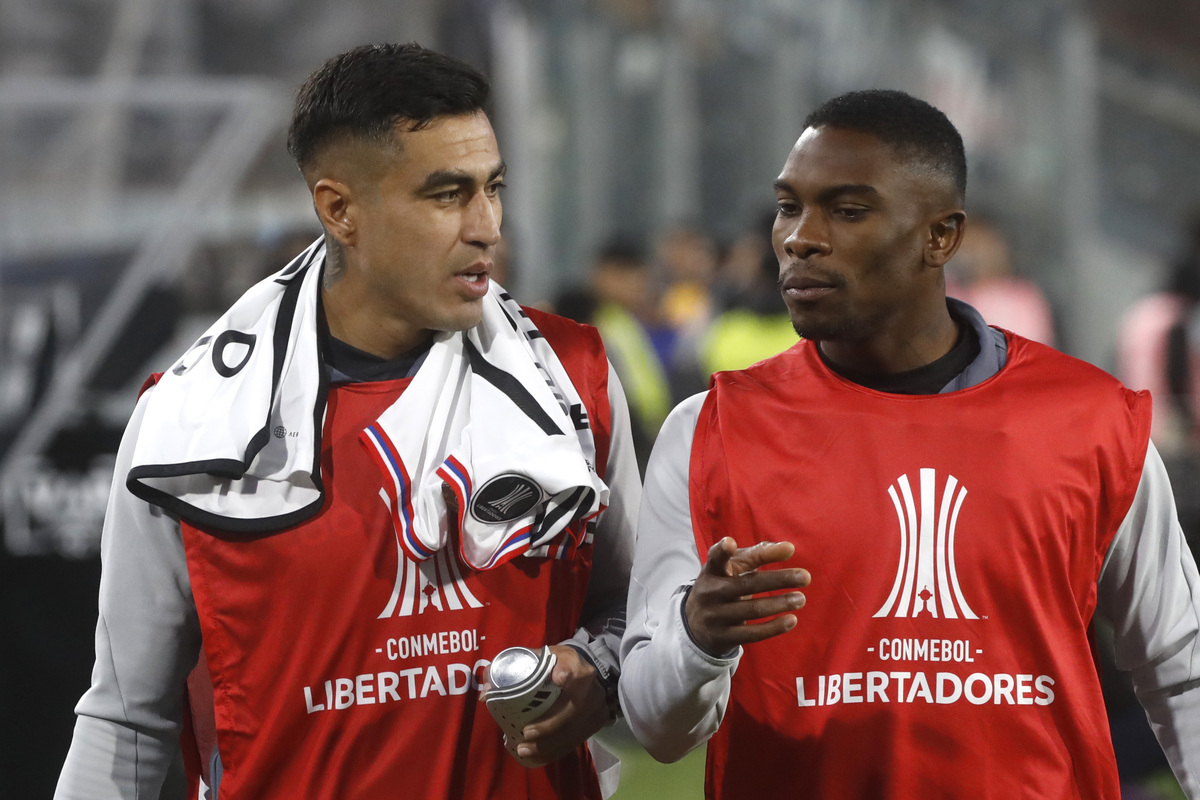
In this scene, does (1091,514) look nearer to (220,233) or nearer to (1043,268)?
(220,233)

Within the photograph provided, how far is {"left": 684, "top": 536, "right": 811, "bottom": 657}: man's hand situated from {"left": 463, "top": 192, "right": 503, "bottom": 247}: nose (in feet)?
2.16

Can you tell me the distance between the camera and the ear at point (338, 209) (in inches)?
Result: 88.9

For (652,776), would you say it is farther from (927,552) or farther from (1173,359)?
(927,552)

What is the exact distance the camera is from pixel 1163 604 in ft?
6.94

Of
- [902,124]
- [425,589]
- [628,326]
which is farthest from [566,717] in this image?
[628,326]

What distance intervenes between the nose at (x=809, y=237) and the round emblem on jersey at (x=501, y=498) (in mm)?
515

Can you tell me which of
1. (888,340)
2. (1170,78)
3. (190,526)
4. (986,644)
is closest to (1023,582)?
(986,644)

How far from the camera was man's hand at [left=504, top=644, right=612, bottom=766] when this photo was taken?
2010 millimetres

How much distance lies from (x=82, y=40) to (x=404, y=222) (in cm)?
431

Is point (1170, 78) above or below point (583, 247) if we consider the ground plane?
above

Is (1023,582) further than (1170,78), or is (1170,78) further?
(1170,78)

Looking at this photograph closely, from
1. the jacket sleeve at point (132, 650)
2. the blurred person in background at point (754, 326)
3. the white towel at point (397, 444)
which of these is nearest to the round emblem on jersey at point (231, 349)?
the white towel at point (397, 444)

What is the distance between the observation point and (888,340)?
7.16 ft

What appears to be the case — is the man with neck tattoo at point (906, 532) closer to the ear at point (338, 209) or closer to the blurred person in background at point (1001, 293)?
the ear at point (338, 209)
